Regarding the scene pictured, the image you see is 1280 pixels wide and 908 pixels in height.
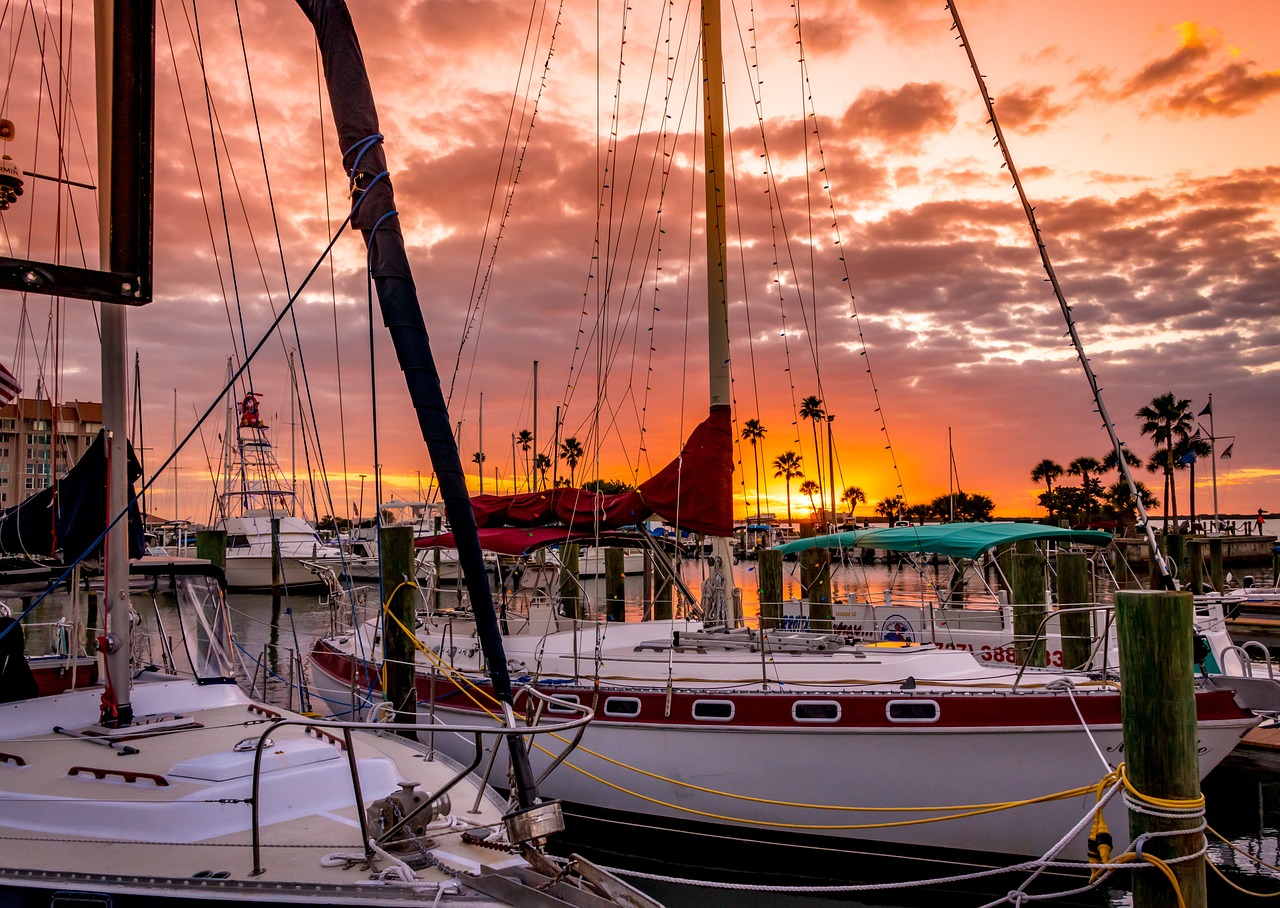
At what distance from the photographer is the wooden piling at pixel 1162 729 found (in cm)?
539

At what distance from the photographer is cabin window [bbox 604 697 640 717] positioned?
10242 mm

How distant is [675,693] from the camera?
10.1 metres

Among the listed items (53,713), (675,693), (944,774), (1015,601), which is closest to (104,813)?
(53,713)

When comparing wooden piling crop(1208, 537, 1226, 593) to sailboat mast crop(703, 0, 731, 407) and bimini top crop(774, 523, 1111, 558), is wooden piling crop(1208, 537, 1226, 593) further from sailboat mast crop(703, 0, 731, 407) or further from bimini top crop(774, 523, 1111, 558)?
sailboat mast crop(703, 0, 731, 407)

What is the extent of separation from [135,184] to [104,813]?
13.5ft

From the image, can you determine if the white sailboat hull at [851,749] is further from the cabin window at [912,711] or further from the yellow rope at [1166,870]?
the yellow rope at [1166,870]

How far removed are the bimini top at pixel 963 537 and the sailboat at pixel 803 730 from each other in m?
4.39

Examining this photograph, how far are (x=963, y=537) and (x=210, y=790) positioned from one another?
14055 millimetres

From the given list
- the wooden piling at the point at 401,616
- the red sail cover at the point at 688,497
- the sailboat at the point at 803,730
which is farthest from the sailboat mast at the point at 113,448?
the red sail cover at the point at 688,497

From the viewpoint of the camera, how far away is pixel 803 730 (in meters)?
9.31

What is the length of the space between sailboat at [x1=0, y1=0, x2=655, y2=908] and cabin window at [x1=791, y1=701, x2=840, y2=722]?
4.36 meters

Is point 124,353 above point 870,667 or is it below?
above

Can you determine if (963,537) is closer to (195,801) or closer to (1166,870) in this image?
(1166,870)

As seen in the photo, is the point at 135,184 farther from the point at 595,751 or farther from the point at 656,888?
the point at 656,888
